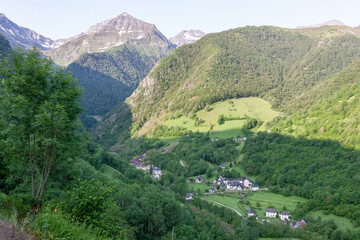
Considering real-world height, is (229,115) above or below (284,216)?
above

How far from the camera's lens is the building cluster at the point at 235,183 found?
285 ft

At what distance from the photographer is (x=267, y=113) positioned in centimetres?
15650

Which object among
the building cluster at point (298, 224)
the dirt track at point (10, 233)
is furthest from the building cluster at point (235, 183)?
the dirt track at point (10, 233)

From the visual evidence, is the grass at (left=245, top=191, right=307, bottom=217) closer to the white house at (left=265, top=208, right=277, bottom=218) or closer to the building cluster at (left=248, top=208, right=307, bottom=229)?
the white house at (left=265, top=208, right=277, bottom=218)

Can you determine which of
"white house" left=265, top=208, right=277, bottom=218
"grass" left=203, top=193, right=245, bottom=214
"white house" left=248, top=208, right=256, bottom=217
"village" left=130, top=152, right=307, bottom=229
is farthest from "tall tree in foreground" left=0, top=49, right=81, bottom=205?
"grass" left=203, top=193, right=245, bottom=214

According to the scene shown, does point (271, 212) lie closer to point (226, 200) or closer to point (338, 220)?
point (226, 200)

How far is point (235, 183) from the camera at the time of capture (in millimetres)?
88188

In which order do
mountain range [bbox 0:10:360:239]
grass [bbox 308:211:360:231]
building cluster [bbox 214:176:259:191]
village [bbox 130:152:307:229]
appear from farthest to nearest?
building cluster [bbox 214:176:259:191], village [bbox 130:152:307:229], grass [bbox 308:211:360:231], mountain range [bbox 0:10:360:239]

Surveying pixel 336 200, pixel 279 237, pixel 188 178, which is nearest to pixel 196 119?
pixel 188 178

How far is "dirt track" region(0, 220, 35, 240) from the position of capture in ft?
20.6

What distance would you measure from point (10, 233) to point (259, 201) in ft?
252

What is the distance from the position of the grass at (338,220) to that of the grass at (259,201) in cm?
639

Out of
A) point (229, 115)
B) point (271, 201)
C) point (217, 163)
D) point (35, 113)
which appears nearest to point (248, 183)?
point (271, 201)

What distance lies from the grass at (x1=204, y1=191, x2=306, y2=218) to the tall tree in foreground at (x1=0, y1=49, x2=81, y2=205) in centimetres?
6232
